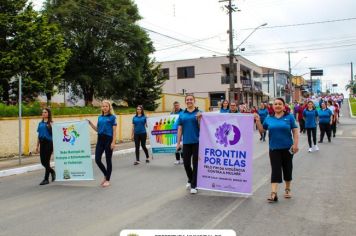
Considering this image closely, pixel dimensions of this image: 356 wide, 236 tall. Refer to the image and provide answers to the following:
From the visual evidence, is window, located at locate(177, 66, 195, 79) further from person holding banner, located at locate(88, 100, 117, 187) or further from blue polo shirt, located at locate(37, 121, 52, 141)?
person holding banner, located at locate(88, 100, 117, 187)

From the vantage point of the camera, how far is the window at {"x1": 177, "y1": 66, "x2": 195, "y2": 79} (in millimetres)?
59562

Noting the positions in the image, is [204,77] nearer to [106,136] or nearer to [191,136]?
[106,136]

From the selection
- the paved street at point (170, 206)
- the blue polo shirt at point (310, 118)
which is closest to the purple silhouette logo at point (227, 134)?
the paved street at point (170, 206)

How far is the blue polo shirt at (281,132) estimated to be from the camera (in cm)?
764

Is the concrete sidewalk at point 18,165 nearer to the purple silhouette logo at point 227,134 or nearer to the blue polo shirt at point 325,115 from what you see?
the purple silhouette logo at point 227,134

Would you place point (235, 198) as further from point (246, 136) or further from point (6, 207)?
point (6, 207)

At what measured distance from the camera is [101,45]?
33000 millimetres

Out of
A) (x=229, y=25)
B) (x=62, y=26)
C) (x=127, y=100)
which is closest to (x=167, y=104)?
(x=127, y=100)

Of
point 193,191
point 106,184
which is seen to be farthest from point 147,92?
point 193,191

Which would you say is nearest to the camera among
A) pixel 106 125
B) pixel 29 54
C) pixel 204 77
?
pixel 106 125

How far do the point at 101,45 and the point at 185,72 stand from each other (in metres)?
28.0

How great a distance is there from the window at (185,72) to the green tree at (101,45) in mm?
25071

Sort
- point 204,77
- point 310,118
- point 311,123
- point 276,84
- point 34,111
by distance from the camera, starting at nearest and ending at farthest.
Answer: point 311,123
point 310,118
point 34,111
point 204,77
point 276,84

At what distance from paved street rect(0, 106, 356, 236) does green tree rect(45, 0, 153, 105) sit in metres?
22.3
